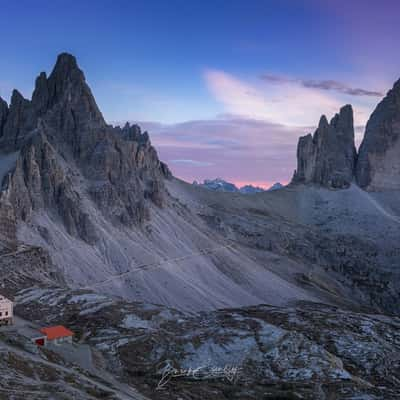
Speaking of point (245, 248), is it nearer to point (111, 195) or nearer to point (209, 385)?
point (111, 195)

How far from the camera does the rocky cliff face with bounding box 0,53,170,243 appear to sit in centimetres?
10131

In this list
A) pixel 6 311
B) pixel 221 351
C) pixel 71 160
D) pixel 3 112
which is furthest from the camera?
pixel 3 112

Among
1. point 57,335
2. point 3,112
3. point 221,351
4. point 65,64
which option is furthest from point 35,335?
point 65,64

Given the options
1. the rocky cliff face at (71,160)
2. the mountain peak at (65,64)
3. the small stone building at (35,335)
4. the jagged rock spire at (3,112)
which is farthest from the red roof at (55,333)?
the mountain peak at (65,64)

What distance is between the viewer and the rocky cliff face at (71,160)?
101 meters

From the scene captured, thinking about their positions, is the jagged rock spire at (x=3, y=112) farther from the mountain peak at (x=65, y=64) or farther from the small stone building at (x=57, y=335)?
the small stone building at (x=57, y=335)

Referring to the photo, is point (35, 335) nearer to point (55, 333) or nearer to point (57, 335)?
point (55, 333)

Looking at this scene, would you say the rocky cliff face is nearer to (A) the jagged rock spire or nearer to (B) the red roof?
(A) the jagged rock spire

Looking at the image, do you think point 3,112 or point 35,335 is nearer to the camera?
point 35,335

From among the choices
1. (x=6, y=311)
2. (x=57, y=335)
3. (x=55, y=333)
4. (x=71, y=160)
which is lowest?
(x=57, y=335)

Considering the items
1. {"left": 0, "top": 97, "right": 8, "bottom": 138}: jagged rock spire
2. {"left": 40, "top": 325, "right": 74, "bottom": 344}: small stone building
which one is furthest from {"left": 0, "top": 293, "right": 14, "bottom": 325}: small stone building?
{"left": 0, "top": 97, "right": 8, "bottom": 138}: jagged rock spire

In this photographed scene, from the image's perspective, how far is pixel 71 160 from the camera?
391 ft

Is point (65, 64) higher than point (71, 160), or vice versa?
point (65, 64)

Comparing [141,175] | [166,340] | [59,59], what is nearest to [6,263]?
[166,340]
